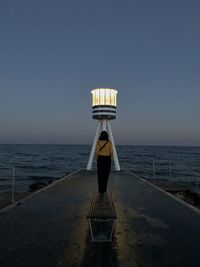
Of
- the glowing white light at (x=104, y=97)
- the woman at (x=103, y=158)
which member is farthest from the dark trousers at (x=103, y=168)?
the glowing white light at (x=104, y=97)

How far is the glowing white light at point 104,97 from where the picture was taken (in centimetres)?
1440

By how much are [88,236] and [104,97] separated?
11251mm

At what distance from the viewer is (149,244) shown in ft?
11.8

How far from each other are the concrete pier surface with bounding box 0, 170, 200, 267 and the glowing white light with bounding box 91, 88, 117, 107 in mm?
8773

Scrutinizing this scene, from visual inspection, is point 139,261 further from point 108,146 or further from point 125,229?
point 108,146

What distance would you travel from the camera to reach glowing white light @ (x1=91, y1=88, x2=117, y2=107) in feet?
47.2

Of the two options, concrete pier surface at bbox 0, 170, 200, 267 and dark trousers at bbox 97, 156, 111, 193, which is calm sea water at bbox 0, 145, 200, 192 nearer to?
dark trousers at bbox 97, 156, 111, 193

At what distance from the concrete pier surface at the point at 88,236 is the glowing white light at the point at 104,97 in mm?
8773

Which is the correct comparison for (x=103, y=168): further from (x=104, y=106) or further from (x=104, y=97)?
(x=104, y=97)

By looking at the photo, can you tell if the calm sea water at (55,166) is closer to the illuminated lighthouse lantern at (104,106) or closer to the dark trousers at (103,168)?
the dark trousers at (103,168)

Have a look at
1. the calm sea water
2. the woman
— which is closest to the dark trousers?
the woman

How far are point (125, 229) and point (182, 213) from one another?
178 cm

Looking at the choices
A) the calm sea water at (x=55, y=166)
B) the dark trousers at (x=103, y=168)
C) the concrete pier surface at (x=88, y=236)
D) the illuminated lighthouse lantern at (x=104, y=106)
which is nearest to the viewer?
the concrete pier surface at (x=88, y=236)

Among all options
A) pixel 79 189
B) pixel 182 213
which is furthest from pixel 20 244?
pixel 79 189
